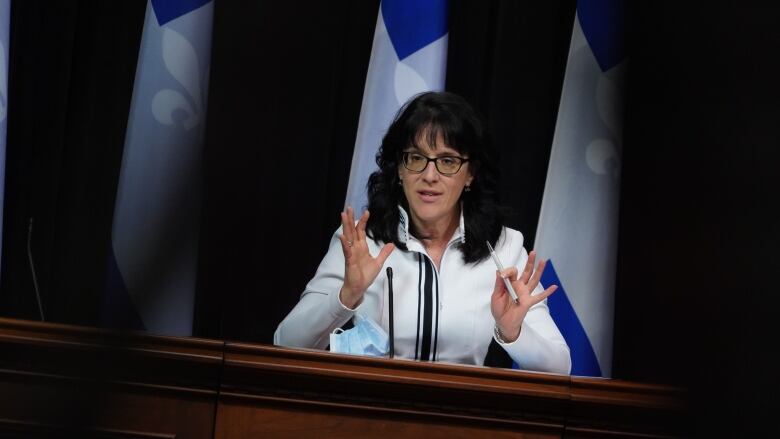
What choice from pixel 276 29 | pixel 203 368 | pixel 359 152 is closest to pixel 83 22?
pixel 359 152

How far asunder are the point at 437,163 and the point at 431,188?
69mm

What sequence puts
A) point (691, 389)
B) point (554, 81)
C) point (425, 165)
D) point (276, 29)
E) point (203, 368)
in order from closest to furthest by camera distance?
point (691, 389) < point (276, 29) < point (203, 368) < point (425, 165) < point (554, 81)

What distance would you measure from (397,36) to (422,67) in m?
0.12

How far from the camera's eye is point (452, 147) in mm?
2500

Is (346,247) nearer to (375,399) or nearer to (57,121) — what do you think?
(375,399)

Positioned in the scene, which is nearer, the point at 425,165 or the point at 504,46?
the point at 425,165

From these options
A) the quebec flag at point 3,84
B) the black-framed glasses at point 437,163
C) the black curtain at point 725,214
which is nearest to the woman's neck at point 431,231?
the black-framed glasses at point 437,163

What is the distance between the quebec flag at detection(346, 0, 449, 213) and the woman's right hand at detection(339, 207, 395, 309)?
2.70ft

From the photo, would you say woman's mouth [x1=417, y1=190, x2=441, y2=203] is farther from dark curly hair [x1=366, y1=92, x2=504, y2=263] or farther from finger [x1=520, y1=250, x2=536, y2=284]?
finger [x1=520, y1=250, x2=536, y2=284]

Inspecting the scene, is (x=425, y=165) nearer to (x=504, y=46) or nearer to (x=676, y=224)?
(x=504, y=46)

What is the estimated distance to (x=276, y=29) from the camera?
50 centimetres

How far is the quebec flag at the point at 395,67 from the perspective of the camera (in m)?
2.99

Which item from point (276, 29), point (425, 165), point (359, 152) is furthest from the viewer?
point (359, 152)

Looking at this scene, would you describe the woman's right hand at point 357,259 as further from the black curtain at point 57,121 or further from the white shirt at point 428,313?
the black curtain at point 57,121
